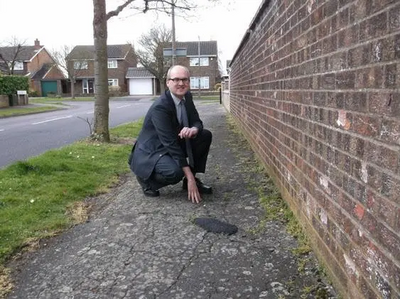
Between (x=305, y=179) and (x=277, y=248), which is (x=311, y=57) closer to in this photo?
(x=305, y=179)

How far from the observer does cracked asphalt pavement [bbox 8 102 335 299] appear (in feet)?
8.44

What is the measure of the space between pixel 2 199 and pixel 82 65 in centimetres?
5639

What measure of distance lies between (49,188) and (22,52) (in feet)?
223

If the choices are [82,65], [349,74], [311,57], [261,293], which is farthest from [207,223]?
[82,65]

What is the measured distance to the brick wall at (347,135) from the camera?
1689mm

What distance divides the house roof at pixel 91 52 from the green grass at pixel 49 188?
54.2 meters

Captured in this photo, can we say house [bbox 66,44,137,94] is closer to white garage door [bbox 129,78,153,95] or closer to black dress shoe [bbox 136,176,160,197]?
white garage door [bbox 129,78,153,95]

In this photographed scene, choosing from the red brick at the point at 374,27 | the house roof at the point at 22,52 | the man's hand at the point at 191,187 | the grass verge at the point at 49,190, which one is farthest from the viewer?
the house roof at the point at 22,52

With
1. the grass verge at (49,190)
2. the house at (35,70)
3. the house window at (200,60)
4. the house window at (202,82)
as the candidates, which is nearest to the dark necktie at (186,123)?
Answer: the grass verge at (49,190)

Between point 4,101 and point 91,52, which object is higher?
point 91,52

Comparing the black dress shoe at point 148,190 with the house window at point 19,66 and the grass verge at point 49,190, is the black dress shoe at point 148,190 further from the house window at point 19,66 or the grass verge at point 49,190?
the house window at point 19,66

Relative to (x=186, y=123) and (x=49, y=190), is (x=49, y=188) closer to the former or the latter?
(x=49, y=190)

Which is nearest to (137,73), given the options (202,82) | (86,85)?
(86,85)

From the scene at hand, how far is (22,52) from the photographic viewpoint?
216ft
